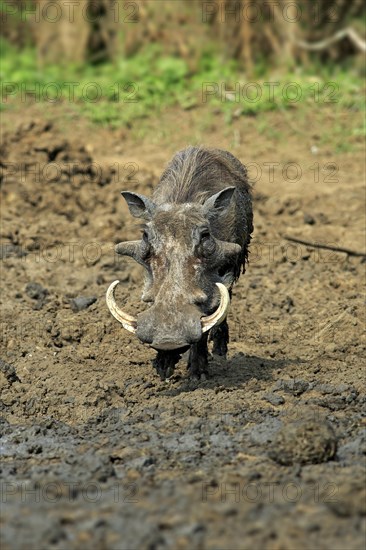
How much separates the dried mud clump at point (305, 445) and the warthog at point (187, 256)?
117 centimetres

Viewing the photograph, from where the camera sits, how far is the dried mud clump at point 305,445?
548 centimetres

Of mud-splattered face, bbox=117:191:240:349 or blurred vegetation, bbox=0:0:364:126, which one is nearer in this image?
mud-splattered face, bbox=117:191:240:349

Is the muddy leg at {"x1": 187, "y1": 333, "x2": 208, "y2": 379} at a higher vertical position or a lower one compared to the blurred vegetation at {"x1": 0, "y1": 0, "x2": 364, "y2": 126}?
lower

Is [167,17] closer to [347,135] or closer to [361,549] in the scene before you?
[347,135]

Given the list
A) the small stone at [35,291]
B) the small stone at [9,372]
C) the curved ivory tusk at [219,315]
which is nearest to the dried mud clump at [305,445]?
the curved ivory tusk at [219,315]

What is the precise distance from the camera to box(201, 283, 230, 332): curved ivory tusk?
265 inches

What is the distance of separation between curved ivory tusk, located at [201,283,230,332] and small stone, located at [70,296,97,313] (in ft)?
7.55

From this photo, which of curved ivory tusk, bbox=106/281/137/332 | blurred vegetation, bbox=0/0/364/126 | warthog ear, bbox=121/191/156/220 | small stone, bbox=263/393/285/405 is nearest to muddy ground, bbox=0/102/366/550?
small stone, bbox=263/393/285/405

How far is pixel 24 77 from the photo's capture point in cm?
1567

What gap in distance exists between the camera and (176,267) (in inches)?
274

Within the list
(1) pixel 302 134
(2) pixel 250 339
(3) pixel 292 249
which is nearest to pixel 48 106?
(1) pixel 302 134

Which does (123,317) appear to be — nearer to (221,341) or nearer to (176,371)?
(176,371)

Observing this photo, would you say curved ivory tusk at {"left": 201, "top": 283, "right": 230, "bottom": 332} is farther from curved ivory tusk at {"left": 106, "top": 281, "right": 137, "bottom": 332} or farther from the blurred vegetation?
the blurred vegetation

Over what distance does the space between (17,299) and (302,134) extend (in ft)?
18.9
